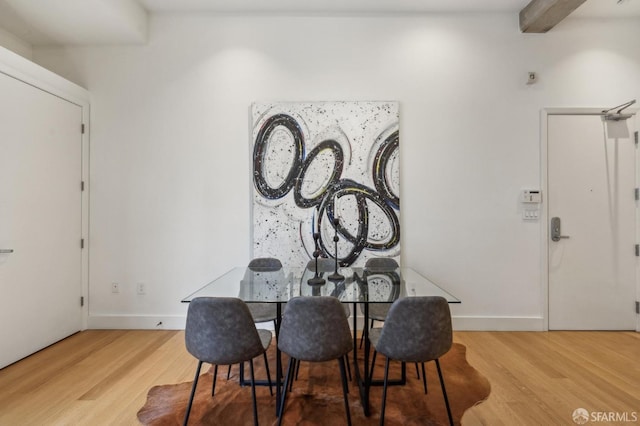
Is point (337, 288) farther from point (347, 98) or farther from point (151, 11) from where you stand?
point (151, 11)

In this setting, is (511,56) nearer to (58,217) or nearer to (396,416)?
(396,416)

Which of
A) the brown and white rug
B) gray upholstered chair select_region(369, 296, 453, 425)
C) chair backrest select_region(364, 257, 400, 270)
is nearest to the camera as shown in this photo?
gray upholstered chair select_region(369, 296, 453, 425)

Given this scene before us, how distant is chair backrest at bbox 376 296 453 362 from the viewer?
167cm

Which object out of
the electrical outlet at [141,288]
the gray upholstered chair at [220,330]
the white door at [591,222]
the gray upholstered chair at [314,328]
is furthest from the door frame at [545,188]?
the electrical outlet at [141,288]

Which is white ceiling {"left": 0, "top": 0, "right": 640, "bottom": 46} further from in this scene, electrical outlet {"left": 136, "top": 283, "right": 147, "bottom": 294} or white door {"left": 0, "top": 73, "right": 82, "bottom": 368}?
electrical outlet {"left": 136, "top": 283, "right": 147, "bottom": 294}

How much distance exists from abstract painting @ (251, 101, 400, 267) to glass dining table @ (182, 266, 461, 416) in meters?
0.57

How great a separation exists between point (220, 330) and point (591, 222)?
12.6 ft

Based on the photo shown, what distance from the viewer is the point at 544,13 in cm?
295

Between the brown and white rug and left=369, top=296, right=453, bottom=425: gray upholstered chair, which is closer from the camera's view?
left=369, top=296, right=453, bottom=425: gray upholstered chair

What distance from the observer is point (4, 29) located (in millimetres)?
3098

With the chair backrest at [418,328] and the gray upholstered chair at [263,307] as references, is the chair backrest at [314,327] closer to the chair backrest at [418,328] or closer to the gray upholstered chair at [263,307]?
the chair backrest at [418,328]

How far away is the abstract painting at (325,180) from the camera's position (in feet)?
10.7

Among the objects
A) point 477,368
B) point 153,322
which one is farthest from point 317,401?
point 153,322

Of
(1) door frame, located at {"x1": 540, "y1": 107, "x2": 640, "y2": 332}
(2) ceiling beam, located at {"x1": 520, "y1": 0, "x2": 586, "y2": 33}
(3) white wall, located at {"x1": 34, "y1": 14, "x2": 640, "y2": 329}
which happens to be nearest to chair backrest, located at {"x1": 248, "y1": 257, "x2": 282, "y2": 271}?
A: (3) white wall, located at {"x1": 34, "y1": 14, "x2": 640, "y2": 329}
